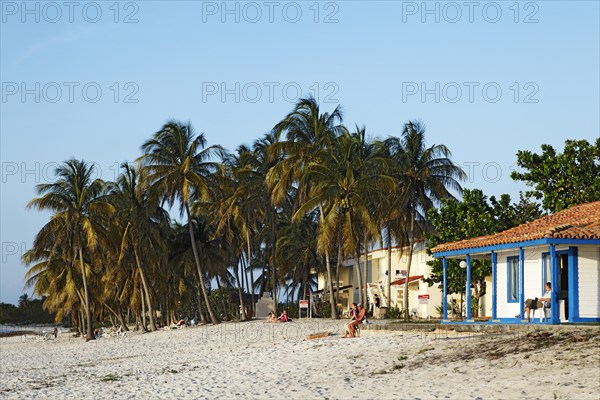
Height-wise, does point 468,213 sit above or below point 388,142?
below

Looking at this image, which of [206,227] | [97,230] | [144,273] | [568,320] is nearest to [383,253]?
[206,227]

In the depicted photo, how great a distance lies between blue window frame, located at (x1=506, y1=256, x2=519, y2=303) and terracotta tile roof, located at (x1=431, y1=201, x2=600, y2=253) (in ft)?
2.75

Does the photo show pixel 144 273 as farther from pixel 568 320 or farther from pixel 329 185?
pixel 568 320

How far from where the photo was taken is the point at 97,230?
49531 millimetres

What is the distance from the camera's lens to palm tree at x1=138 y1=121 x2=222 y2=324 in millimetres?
47125

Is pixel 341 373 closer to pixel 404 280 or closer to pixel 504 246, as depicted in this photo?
pixel 504 246

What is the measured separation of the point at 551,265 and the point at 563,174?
58.8 feet

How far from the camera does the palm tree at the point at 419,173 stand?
45344 mm

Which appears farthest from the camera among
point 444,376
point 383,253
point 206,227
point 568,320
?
point 383,253

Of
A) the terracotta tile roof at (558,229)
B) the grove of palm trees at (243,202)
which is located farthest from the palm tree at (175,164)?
the terracotta tile roof at (558,229)

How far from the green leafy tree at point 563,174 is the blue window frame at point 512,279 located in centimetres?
1348

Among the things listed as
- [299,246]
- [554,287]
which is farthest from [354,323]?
[299,246]

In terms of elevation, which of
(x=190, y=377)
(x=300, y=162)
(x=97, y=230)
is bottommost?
(x=190, y=377)

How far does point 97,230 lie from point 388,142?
54.4 ft
